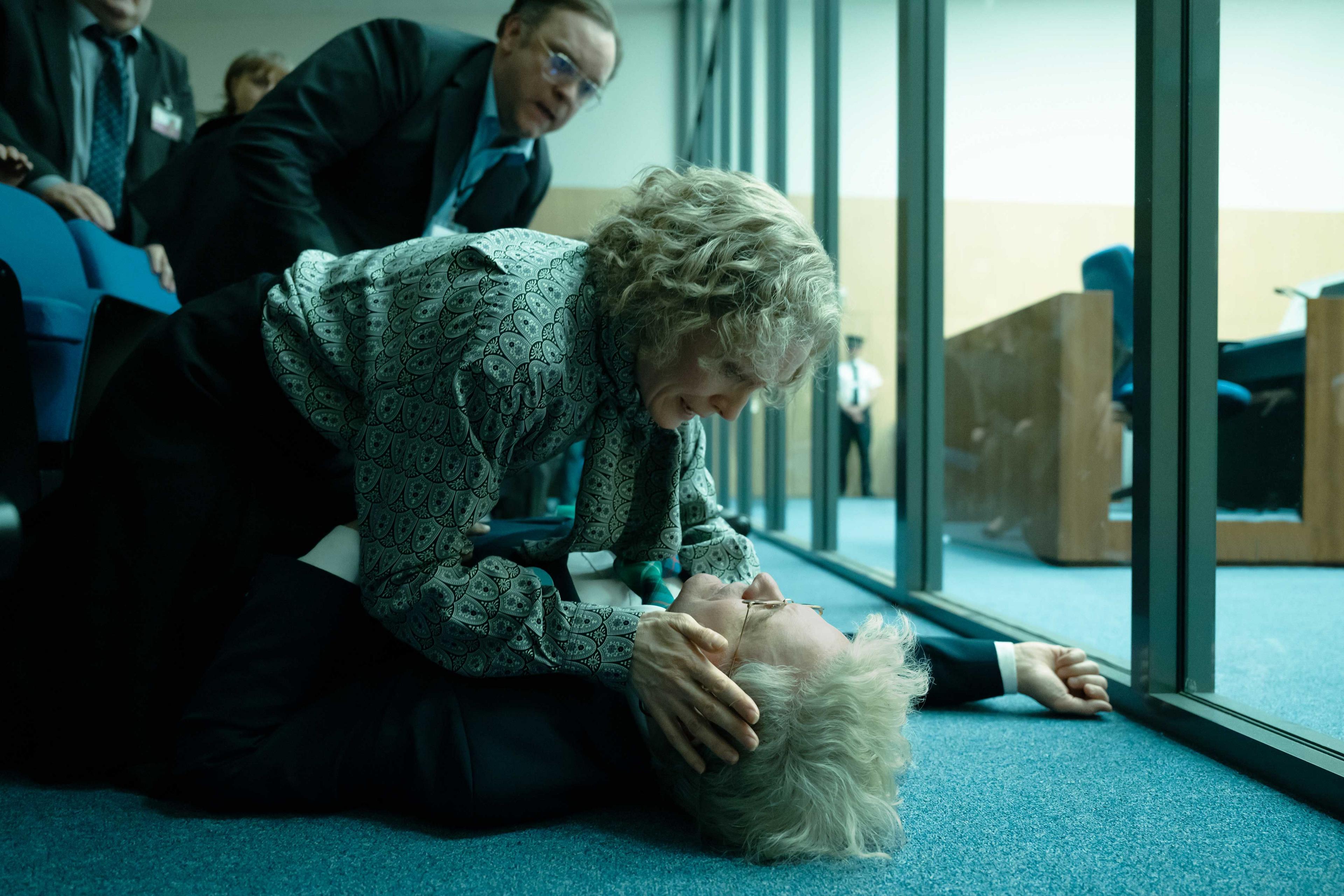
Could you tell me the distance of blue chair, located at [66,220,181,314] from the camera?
1986 millimetres

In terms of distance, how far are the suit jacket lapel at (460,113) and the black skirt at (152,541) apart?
81 centimetres

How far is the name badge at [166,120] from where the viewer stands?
2.91m

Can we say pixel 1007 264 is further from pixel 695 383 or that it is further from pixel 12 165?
pixel 12 165

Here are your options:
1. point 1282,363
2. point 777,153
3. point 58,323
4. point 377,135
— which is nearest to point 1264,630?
point 1282,363

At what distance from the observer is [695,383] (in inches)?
44.7

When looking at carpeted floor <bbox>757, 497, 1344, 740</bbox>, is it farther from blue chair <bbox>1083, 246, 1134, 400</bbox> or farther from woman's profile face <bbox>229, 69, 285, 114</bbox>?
woman's profile face <bbox>229, 69, 285, 114</bbox>

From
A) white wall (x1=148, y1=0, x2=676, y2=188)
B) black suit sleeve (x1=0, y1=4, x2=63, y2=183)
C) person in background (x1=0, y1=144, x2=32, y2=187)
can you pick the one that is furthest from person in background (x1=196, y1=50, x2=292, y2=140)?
white wall (x1=148, y1=0, x2=676, y2=188)

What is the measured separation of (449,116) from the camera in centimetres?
192

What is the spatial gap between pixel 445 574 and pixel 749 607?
1.15 feet

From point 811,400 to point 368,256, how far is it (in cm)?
267

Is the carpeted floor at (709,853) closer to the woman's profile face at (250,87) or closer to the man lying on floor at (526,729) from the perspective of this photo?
A: the man lying on floor at (526,729)

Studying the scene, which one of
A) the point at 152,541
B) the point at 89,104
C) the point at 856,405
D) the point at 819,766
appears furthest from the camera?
the point at 856,405

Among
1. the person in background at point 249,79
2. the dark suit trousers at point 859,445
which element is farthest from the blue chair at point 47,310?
the dark suit trousers at point 859,445

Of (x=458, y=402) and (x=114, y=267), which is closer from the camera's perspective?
(x=458, y=402)
